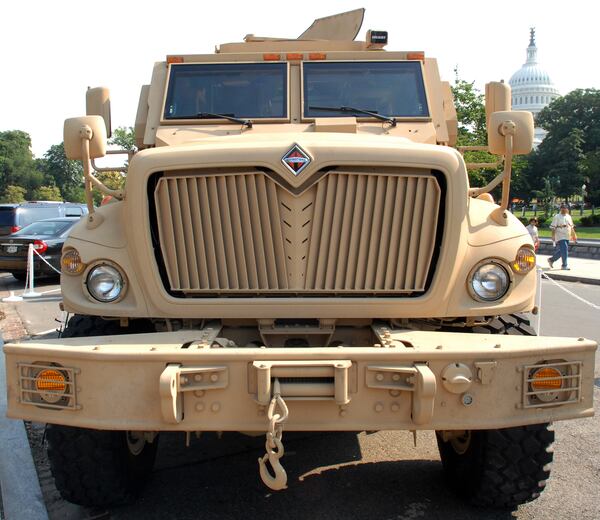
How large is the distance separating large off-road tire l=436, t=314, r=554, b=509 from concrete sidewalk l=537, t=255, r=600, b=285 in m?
11.2

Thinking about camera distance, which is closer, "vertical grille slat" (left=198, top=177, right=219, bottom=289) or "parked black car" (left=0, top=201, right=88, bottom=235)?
"vertical grille slat" (left=198, top=177, right=219, bottom=289)

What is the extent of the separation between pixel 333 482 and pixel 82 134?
2552 mm

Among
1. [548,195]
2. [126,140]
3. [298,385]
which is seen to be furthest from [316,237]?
[548,195]

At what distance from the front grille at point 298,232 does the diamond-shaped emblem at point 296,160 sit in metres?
0.11

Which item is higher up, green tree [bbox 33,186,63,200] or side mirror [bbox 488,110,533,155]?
side mirror [bbox 488,110,533,155]

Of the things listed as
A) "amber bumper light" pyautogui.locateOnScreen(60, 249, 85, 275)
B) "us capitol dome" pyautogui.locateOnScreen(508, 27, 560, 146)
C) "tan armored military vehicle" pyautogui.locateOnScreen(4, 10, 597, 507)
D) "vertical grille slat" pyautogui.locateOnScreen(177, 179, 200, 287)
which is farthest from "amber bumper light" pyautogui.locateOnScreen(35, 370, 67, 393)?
"us capitol dome" pyautogui.locateOnScreen(508, 27, 560, 146)

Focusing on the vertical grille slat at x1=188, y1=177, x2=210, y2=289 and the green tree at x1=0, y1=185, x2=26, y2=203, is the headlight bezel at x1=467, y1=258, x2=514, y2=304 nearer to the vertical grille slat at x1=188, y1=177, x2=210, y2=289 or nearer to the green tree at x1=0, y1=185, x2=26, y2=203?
the vertical grille slat at x1=188, y1=177, x2=210, y2=289

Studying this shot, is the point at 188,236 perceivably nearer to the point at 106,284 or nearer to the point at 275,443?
the point at 106,284

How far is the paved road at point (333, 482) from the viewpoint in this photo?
12.1 ft

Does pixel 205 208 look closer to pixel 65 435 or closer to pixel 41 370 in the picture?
pixel 41 370

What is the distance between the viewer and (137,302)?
347 centimetres

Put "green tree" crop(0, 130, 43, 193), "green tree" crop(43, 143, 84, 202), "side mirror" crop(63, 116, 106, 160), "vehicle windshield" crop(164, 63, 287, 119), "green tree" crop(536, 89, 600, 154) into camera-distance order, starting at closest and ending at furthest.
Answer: "side mirror" crop(63, 116, 106, 160)
"vehicle windshield" crop(164, 63, 287, 119)
"green tree" crop(536, 89, 600, 154)
"green tree" crop(43, 143, 84, 202)
"green tree" crop(0, 130, 43, 193)

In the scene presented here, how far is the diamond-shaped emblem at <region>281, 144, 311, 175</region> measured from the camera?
326cm

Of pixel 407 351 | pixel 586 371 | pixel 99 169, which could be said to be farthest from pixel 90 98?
pixel 586 371
